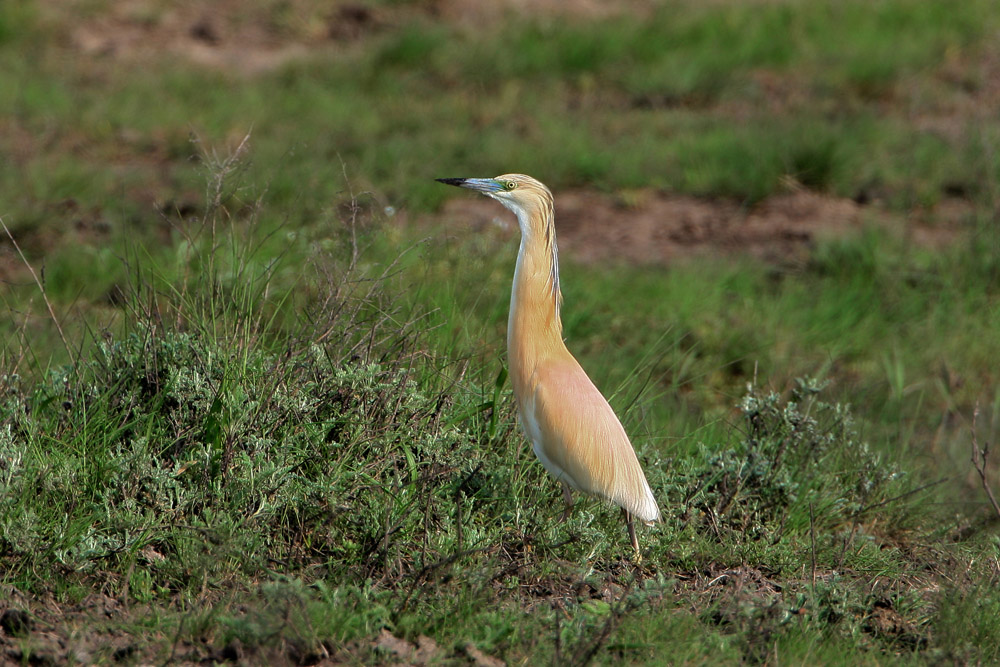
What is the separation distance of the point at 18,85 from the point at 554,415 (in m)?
5.93

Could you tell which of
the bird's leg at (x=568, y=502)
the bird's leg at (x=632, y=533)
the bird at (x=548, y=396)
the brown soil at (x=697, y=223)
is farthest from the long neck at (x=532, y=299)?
the brown soil at (x=697, y=223)

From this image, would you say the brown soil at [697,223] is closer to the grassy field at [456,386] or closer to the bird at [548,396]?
the grassy field at [456,386]

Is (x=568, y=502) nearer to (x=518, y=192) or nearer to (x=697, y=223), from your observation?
(x=518, y=192)

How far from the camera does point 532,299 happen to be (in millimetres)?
3428

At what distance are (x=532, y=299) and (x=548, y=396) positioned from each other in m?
0.28

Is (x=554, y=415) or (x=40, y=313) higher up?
(x=554, y=415)

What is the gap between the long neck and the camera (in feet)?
11.2

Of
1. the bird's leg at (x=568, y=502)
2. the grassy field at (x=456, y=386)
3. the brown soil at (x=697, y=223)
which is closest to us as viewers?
the grassy field at (x=456, y=386)

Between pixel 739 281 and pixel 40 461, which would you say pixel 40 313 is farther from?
pixel 739 281

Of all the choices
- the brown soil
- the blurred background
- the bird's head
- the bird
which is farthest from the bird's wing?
the brown soil

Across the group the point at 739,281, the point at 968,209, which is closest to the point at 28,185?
the point at 739,281

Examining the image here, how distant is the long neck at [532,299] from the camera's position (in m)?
3.40

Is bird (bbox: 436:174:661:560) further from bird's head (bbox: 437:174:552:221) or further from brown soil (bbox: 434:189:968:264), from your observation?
brown soil (bbox: 434:189:968:264)

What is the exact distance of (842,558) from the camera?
372 centimetres
